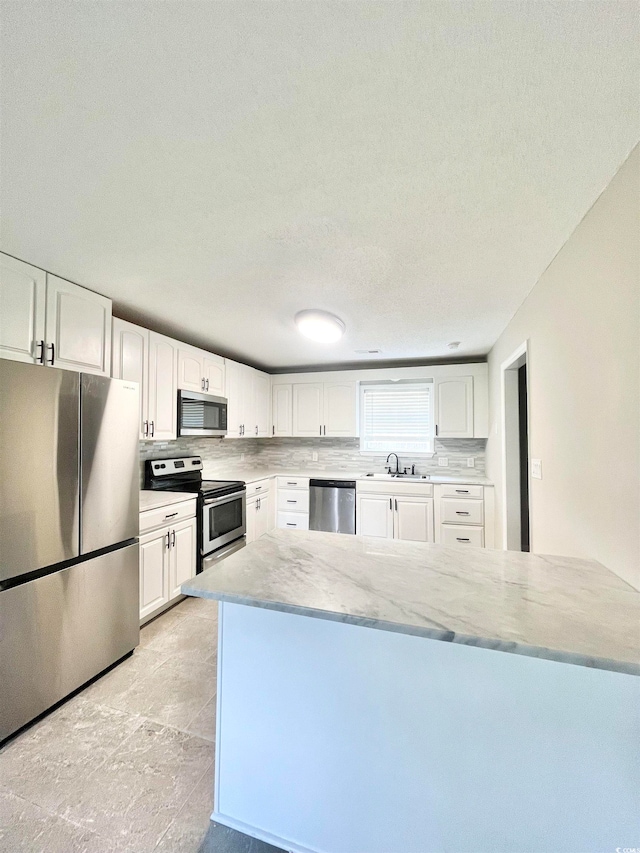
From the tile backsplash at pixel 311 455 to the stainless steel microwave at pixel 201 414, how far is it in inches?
16.0

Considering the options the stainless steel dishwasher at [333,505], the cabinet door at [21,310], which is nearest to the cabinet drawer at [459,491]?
the stainless steel dishwasher at [333,505]

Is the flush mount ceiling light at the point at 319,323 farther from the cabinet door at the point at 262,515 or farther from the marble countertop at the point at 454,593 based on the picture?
the cabinet door at the point at 262,515

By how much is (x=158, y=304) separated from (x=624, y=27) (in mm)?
2433

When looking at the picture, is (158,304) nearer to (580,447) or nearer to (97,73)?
(97,73)

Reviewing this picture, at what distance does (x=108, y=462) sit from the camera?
1.97 meters

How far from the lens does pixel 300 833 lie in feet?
3.49

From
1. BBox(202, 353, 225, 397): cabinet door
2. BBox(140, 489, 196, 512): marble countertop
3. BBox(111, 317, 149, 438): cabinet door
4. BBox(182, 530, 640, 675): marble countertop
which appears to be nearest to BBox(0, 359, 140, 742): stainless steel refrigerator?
BBox(140, 489, 196, 512): marble countertop

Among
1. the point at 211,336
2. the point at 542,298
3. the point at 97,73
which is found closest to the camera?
the point at 97,73

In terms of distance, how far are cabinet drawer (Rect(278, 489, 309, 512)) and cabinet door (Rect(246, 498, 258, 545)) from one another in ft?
1.63

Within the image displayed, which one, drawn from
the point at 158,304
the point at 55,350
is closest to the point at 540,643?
the point at 55,350

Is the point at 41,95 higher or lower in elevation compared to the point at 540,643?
higher

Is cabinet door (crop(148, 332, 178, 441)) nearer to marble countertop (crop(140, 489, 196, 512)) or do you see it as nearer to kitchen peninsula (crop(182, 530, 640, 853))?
marble countertop (crop(140, 489, 196, 512))

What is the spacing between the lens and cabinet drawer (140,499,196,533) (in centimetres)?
231

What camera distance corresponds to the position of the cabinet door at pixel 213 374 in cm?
334
